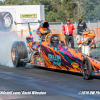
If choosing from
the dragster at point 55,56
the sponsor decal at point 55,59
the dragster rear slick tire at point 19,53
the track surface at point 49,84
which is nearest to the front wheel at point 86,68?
the dragster at point 55,56

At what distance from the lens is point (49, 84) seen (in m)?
7.84

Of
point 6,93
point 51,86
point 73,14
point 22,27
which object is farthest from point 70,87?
point 73,14

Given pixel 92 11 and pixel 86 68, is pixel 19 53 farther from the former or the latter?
pixel 92 11

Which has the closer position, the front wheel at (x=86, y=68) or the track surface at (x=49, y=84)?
the track surface at (x=49, y=84)

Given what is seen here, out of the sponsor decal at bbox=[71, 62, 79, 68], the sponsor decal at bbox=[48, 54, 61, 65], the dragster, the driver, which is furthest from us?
the driver

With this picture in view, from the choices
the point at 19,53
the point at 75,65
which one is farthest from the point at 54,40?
the point at 75,65

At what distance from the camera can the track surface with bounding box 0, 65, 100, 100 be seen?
6411mm

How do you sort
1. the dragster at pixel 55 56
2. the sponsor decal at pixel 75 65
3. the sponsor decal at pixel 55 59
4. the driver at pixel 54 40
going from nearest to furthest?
the dragster at pixel 55 56 < the sponsor decal at pixel 75 65 < the sponsor decal at pixel 55 59 < the driver at pixel 54 40

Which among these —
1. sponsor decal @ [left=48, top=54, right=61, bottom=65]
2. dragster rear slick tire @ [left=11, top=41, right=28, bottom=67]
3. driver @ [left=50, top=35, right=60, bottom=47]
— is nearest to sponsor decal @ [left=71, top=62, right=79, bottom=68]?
sponsor decal @ [left=48, top=54, right=61, bottom=65]

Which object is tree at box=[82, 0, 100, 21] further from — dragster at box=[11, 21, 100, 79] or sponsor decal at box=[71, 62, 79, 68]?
sponsor decal at box=[71, 62, 79, 68]

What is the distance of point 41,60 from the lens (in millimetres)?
10531

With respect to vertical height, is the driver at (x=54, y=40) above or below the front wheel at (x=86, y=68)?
above

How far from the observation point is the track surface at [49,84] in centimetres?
641

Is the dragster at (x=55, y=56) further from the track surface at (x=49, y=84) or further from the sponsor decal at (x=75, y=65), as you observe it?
the track surface at (x=49, y=84)
